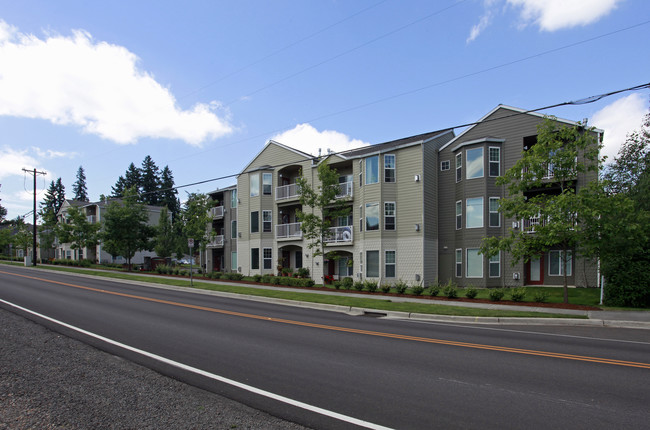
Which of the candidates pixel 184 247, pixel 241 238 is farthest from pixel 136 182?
pixel 241 238

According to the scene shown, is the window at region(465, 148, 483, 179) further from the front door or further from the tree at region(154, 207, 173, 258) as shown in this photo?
the tree at region(154, 207, 173, 258)

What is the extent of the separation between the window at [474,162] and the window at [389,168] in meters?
4.71

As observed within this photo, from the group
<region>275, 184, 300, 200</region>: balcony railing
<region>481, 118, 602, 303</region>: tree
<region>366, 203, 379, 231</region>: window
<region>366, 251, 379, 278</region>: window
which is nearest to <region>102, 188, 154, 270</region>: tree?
<region>275, 184, 300, 200</region>: balcony railing

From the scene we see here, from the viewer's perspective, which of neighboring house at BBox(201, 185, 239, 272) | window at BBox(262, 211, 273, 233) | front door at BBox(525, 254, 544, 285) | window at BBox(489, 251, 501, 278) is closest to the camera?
Result: window at BBox(489, 251, 501, 278)

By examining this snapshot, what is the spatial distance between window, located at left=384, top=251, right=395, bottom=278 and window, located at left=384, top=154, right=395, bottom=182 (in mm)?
4970

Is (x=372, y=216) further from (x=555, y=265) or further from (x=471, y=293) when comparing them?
(x=555, y=265)

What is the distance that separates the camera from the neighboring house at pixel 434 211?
24438mm

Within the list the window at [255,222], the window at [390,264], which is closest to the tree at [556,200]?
the window at [390,264]

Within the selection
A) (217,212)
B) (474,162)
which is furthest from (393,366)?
(217,212)

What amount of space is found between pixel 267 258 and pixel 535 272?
20.0 metres

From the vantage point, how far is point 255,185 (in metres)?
34.7

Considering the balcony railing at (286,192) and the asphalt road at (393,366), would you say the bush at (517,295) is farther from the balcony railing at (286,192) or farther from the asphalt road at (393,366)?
the balcony railing at (286,192)

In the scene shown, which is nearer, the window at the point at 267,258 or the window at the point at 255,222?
the window at the point at 267,258

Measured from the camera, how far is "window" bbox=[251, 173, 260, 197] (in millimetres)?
34469
